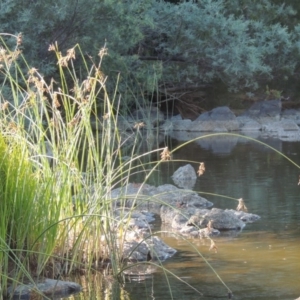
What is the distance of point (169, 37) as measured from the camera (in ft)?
67.7

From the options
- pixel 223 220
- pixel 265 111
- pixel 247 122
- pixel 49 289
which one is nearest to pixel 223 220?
pixel 223 220

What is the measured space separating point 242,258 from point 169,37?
1452 centimetres

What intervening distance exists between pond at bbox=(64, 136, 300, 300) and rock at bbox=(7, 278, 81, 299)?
0.08 meters

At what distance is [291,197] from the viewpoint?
382 inches

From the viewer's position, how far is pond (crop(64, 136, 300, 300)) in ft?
18.1

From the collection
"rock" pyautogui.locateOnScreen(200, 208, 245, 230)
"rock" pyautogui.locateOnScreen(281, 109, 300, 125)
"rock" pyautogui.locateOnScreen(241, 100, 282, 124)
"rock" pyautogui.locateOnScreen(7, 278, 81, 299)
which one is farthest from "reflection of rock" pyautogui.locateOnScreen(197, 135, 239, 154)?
"rock" pyautogui.locateOnScreen(7, 278, 81, 299)

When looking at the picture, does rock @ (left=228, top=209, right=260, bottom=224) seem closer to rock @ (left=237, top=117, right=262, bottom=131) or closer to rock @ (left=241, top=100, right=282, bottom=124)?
rock @ (left=237, top=117, right=262, bottom=131)

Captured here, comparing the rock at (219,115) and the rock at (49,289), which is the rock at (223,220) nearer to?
the rock at (49,289)

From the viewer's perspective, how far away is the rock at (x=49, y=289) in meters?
5.35

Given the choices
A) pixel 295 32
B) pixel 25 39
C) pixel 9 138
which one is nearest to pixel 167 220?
pixel 9 138

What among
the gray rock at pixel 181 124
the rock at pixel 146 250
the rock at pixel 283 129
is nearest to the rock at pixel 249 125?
the rock at pixel 283 129

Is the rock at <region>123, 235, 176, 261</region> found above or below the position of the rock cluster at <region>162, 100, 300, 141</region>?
above

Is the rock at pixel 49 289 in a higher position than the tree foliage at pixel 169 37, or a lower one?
lower

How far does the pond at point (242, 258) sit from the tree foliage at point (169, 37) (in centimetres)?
456
